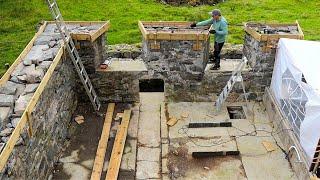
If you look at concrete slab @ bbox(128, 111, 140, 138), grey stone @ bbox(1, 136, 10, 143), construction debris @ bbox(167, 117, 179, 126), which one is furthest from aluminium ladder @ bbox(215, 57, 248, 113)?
grey stone @ bbox(1, 136, 10, 143)

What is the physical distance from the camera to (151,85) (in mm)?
15258

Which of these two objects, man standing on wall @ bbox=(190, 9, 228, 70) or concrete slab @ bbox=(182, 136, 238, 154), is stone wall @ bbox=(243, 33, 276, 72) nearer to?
man standing on wall @ bbox=(190, 9, 228, 70)

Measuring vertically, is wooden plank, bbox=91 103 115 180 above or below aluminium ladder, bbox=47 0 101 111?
below

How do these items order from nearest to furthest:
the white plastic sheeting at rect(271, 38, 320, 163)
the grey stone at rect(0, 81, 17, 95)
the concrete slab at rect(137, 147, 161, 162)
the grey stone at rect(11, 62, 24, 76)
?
1. the grey stone at rect(0, 81, 17, 95)
2. the white plastic sheeting at rect(271, 38, 320, 163)
3. the grey stone at rect(11, 62, 24, 76)
4. the concrete slab at rect(137, 147, 161, 162)

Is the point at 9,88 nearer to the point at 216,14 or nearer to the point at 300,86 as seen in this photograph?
the point at 216,14

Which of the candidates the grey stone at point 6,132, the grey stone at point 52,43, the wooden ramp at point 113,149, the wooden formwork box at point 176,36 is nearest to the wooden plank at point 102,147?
the wooden ramp at point 113,149

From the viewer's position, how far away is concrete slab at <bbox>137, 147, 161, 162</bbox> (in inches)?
407

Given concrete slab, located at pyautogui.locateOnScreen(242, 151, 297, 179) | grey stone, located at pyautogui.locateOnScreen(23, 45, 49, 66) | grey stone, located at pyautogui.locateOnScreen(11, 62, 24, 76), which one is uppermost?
grey stone, located at pyautogui.locateOnScreen(23, 45, 49, 66)

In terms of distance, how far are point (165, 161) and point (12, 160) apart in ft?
13.7

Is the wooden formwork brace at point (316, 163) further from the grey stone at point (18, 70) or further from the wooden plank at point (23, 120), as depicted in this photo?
the grey stone at point (18, 70)

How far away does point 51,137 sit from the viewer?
9812 mm

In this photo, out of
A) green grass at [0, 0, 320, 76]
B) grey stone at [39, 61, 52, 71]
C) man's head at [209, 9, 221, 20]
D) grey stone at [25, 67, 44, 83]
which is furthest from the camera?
green grass at [0, 0, 320, 76]

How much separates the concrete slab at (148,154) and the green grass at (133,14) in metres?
8.45

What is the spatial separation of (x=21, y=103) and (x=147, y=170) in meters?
3.53
